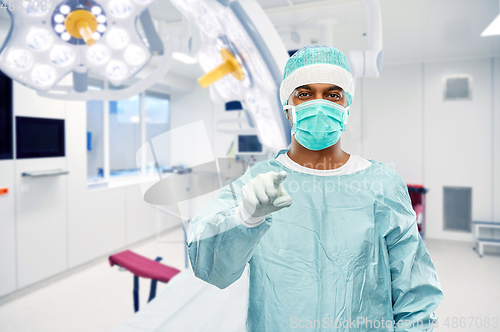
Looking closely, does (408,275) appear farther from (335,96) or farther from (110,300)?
(110,300)

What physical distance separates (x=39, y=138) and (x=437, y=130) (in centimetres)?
452

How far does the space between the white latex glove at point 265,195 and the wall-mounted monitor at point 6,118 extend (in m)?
2.81

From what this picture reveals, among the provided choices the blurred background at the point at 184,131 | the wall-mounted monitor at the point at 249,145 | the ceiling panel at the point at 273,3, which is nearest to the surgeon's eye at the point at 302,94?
the blurred background at the point at 184,131

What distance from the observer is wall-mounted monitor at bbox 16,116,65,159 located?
8.78ft

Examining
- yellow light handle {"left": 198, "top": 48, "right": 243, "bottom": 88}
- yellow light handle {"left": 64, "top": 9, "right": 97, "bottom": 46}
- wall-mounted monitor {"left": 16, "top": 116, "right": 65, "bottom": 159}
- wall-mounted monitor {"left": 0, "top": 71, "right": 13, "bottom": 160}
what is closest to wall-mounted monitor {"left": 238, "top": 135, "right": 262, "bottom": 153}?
wall-mounted monitor {"left": 16, "top": 116, "right": 65, "bottom": 159}

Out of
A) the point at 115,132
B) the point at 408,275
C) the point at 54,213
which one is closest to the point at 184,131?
the point at 408,275

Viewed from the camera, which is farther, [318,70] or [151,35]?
[151,35]

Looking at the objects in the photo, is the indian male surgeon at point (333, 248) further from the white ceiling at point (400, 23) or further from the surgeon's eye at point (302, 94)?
the white ceiling at point (400, 23)

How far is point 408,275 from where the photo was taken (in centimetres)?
79

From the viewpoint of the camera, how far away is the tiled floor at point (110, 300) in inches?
84.9

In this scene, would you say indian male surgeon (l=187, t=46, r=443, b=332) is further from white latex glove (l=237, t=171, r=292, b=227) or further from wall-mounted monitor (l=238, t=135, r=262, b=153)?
wall-mounted monitor (l=238, t=135, r=262, b=153)

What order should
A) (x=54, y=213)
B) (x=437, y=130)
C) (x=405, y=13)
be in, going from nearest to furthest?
(x=405, y=13) → (x=54, y=213) → (x=437, y=130)

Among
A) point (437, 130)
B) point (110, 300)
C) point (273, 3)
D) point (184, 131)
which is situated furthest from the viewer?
point (437, 130)

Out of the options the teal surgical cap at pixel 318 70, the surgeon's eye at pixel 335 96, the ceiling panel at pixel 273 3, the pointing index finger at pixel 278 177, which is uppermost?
the ceiling panel at pixel 273 3
